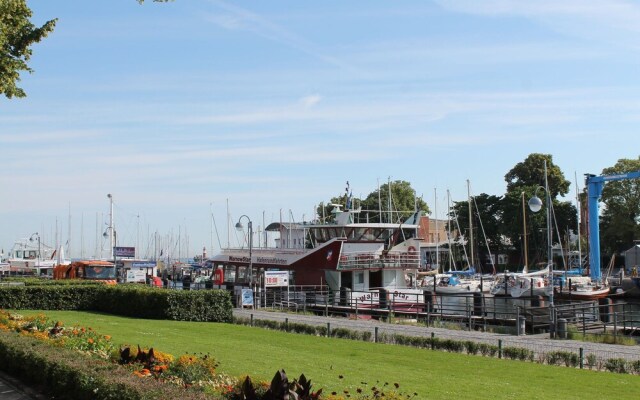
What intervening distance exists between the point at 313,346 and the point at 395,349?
2.51 m

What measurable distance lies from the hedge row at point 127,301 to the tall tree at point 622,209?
69.5m

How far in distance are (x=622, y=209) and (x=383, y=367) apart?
80766 millimetres

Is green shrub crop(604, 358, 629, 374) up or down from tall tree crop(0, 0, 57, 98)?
down

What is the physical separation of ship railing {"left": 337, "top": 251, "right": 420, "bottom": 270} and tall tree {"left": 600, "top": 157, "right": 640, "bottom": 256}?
52.8 m

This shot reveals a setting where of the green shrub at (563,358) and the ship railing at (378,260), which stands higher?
the ship railing at (378,260)

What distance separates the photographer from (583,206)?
89875 mm

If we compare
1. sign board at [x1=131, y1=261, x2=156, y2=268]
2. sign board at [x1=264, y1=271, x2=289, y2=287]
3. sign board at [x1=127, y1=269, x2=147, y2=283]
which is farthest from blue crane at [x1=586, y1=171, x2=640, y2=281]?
sign board at [x1=131, y1=261, x2=156, y2=268]

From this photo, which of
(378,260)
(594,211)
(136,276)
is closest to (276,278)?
(378,260)

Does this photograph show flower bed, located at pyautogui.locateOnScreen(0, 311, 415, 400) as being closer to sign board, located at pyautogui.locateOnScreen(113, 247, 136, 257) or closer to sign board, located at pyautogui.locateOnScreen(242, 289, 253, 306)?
sign board, located at pyautogui.locateOnScreen(242, 289, 253, 306)

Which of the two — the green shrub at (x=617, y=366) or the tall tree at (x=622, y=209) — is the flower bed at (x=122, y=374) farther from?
the tall tree at (x=622, y=209)

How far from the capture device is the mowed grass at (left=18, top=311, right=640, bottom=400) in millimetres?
14391

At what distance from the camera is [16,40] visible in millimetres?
23547

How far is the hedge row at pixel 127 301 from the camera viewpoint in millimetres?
31938

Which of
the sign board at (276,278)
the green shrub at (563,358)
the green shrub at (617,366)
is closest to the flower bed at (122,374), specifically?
the green shrub at (563,358)
